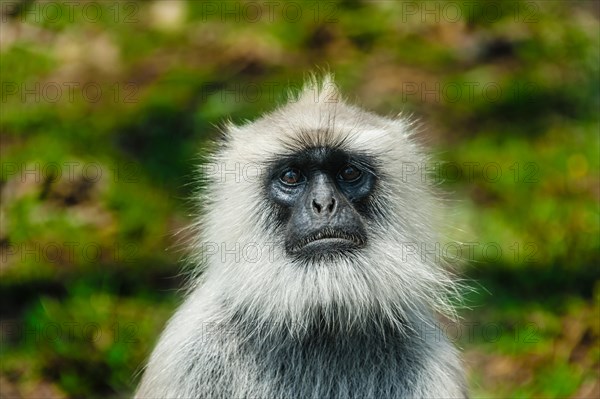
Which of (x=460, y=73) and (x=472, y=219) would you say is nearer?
(x=472, y=219)

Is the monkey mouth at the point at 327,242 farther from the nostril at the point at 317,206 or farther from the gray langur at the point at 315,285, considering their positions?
the nostril at the point at 317,206

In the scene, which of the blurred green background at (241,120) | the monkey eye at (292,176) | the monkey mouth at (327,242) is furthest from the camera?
the blurred green background at (241,120)

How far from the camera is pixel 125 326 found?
7012mm

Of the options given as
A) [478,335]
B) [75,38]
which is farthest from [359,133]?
[75,38]

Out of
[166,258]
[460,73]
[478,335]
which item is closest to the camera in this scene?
[478,335]

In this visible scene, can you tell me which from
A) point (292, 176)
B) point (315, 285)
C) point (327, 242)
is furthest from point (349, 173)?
point (315, 285)

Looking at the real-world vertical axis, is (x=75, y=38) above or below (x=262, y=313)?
above

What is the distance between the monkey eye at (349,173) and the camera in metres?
4.68

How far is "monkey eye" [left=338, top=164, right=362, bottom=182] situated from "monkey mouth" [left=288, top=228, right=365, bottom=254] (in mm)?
405

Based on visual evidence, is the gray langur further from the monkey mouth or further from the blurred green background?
the blurred green background

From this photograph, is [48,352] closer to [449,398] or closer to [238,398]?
[238,398]

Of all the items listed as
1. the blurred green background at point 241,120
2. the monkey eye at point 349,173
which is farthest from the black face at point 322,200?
the blurred green background at point 241,120

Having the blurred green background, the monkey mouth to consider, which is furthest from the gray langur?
the blurred green background

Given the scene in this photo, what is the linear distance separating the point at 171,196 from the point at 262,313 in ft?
13.1
